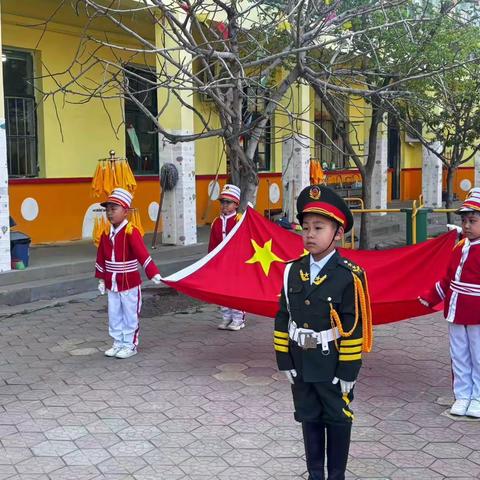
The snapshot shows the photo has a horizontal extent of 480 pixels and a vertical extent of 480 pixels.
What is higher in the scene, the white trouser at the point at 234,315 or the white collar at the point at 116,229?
the white collar at the point at 116,229

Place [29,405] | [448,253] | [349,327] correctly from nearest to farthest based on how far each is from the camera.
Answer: [349,327] → [29,405] → [448,253]

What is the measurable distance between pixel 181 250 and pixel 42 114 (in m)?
3.64

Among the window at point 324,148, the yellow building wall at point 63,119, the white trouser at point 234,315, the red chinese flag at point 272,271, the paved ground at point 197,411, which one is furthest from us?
the window at point 324,148

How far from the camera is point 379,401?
17.3 feet

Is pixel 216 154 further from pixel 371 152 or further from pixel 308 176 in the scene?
pixel 371 152

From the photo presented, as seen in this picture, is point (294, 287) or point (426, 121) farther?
point (426, 121)

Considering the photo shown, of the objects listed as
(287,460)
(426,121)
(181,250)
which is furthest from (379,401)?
(426,121)

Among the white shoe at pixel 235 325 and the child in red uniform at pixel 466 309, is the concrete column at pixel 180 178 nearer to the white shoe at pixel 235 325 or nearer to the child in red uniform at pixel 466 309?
the white shoe at pixel 235 325

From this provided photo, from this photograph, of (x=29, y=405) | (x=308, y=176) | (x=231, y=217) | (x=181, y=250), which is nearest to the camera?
(x=29, y=405)

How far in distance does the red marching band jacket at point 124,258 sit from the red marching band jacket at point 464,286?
2804 mm

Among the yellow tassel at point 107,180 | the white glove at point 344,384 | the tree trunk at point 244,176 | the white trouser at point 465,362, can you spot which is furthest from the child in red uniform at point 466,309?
the yellow tassel at point 107,180

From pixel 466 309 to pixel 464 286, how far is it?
17cm

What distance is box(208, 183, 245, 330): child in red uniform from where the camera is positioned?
735cm

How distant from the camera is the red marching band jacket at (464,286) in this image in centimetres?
475
